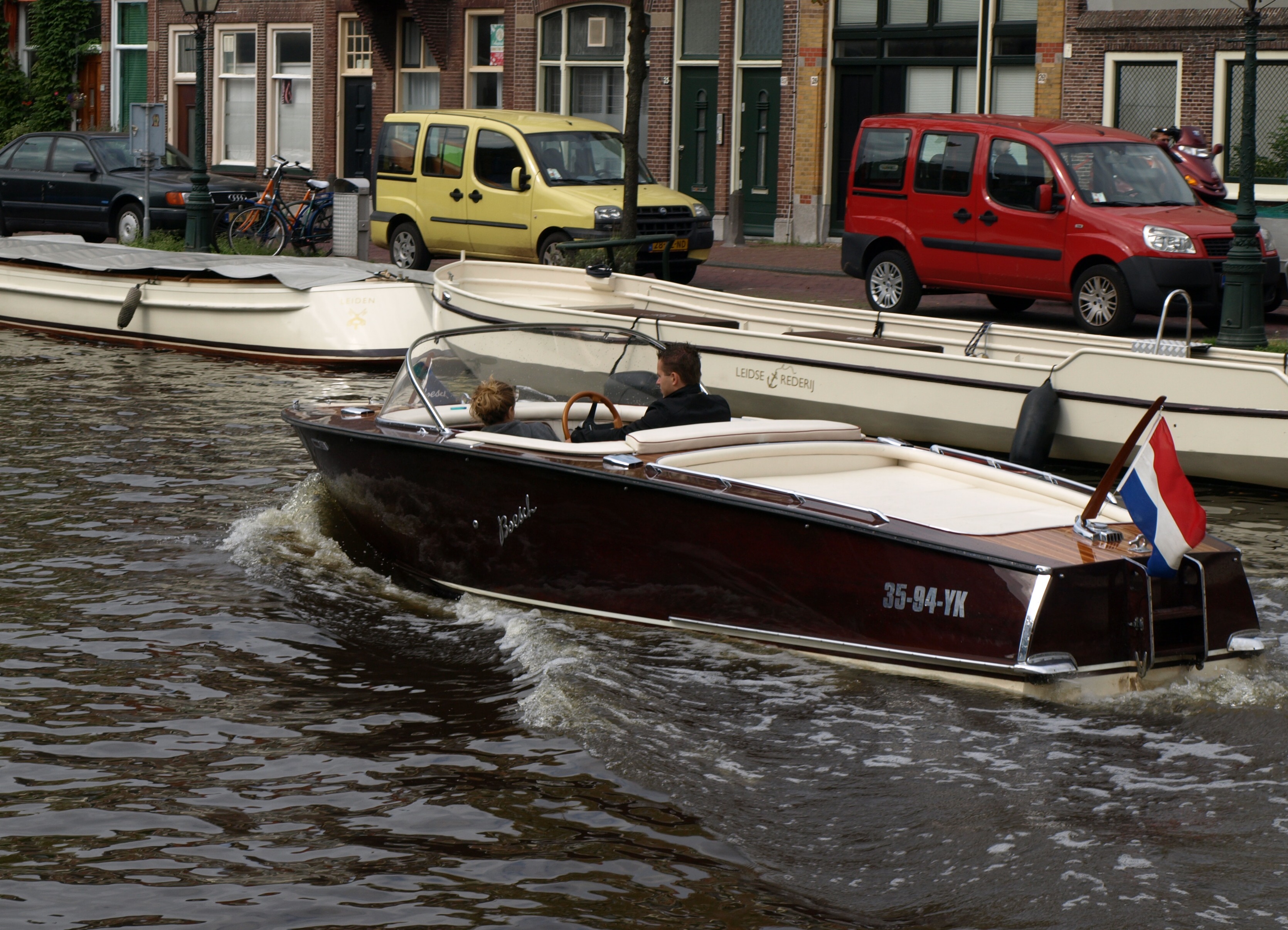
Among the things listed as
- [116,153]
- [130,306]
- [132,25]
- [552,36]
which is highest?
[132,25]

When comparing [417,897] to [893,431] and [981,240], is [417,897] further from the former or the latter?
[981,240]

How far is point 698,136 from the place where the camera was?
26.9 meters

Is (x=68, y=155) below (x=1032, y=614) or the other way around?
the other way around

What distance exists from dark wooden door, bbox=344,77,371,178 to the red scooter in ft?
51.0

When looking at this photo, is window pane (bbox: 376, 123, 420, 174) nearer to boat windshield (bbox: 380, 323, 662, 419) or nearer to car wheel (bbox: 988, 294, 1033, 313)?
car wheel (bbox: 988, 294, 1033, 313)

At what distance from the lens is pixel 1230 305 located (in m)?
→ 14.4

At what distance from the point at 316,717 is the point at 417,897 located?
1.66m

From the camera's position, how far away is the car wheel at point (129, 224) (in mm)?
22016

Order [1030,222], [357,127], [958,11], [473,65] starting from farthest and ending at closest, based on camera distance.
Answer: [357,127] < [473,65] < [958,11] < [1030,222]

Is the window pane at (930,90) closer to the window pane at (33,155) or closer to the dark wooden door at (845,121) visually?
the dark wooden door at (845,121)

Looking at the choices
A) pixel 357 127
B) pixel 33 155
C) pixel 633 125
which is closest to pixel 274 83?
pixel 357 127

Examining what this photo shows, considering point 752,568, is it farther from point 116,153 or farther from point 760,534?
point 116,153

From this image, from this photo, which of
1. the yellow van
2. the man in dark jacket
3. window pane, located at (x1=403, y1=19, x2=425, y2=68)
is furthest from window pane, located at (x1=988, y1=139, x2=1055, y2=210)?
window pane, located at (x1=403, y1=19, x2=425, y2=68)

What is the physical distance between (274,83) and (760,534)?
93.6 ft
